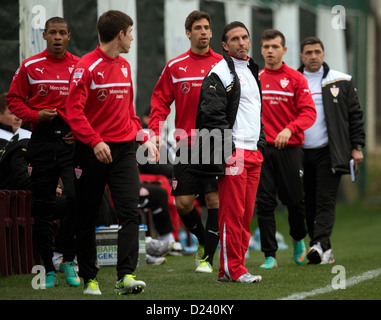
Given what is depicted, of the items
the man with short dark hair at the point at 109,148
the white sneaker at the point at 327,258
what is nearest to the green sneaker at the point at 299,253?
the white sneaker at the point at 327,258

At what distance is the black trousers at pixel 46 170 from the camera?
754 centimetres

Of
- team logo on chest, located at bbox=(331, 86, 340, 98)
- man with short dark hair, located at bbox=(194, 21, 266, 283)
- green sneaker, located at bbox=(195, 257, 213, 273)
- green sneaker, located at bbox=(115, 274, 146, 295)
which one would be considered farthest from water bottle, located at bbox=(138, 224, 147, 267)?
green sneaker, located at bbox=(115, 274, 146, 295)

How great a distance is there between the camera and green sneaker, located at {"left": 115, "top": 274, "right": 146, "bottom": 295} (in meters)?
6.41

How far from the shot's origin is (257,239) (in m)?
12.2

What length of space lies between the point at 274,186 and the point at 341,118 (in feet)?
3.73

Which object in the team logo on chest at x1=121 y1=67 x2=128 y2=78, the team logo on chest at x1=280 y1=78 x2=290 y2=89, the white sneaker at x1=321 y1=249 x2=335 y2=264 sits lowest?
the white sneaker at x1=321 y1=249 x2=335 y2=264

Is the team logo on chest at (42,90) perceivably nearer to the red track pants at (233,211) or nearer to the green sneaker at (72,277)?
the green sneaker at (72,277)

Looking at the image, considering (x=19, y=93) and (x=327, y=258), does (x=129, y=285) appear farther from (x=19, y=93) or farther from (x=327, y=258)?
(x=327, y=258)

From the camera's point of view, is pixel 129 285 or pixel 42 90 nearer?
pixel 129 285

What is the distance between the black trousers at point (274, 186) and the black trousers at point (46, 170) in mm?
2283

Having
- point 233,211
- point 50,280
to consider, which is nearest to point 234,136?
point 233,211

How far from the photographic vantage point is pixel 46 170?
24.7ft

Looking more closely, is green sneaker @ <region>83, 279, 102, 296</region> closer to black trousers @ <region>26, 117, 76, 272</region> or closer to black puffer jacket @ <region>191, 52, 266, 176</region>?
black trousers @ <region>26, 117, 76, 272</region>

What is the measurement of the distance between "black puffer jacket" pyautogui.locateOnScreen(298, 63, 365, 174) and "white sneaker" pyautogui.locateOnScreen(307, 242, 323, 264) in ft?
2.82
